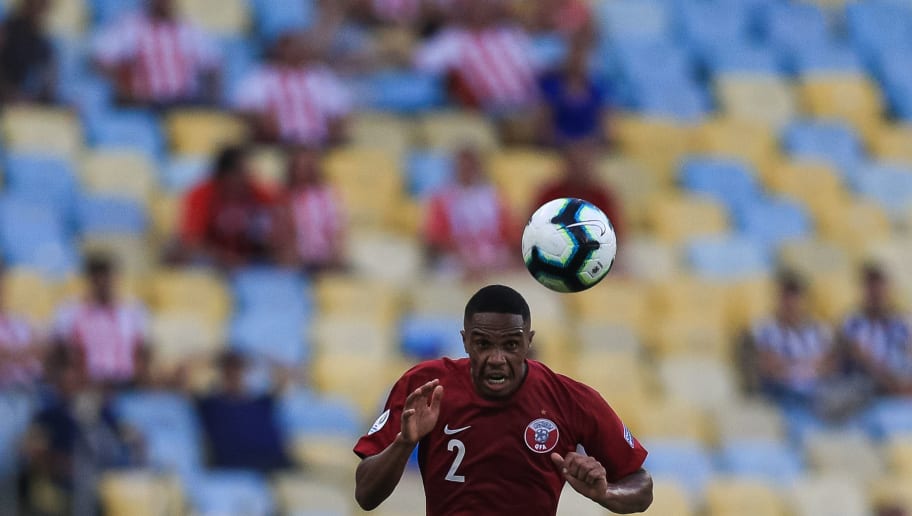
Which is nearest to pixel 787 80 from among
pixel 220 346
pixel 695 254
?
pixel 695 254

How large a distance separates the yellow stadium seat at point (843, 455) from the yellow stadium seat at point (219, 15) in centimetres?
640

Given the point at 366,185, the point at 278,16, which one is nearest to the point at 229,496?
the point at 366,185

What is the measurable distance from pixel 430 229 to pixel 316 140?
153 cm

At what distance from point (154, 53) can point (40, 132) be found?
51.5 inches

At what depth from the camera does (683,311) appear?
14.2 metres

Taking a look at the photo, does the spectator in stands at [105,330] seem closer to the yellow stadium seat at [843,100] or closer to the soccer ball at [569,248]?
the soccer ball at [569,248]

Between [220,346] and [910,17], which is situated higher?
[910,17]

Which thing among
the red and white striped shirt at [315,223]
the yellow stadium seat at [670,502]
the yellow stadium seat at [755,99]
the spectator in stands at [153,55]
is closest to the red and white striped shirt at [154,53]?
the spectator in stands at [153,55]

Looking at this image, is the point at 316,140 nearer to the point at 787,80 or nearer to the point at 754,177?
the point at 754,177

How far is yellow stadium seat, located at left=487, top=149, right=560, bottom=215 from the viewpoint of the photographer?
14.7 metres

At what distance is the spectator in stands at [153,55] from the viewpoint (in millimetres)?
14438

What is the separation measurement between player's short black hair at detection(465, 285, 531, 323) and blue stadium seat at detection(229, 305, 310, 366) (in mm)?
6297

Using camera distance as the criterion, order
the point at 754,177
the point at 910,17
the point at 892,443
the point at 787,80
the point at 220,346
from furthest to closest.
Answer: the point at 910,17
the point at 787,80
the point at 754,177
the point at 892,443
the point at 220,346

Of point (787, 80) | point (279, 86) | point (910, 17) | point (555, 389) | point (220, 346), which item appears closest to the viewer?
point (555, 389)
